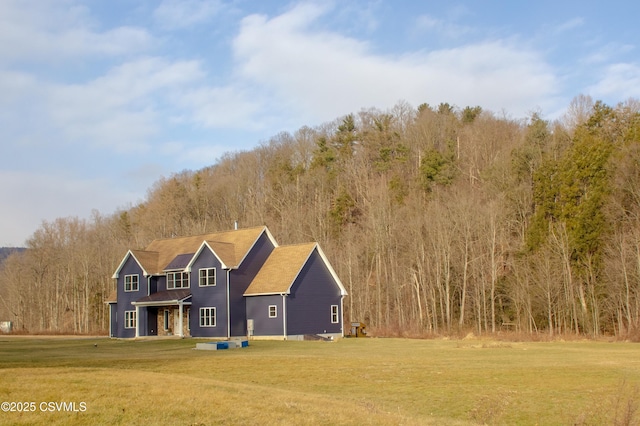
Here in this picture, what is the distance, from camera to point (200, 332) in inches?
1961

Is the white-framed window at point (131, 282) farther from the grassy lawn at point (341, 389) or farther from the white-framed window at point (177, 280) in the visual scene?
the grassy lawn at point (341, 389)

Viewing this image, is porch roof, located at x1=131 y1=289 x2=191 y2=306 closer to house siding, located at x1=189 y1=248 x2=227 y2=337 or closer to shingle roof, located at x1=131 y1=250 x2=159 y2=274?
house siding, located at x1=189 y1=248 x2=227 y2=337

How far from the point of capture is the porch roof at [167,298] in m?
50.0

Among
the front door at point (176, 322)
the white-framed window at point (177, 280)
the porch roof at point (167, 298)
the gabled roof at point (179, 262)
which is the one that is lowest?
the front door at point (176, 322)

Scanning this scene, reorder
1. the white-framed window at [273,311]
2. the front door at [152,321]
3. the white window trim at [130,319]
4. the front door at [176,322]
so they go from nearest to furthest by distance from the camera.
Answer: the white-framed window at [273,311] → the front door at [176,322] → the front door at [152,321] → the white window trim at [130,319]

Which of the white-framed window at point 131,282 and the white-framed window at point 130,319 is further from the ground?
the white-framed window at point 131,282

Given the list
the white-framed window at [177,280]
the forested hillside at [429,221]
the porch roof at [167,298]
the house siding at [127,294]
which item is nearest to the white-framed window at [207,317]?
the porch roof at [167,298]

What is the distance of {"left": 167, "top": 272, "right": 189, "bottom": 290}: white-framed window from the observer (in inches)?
2076

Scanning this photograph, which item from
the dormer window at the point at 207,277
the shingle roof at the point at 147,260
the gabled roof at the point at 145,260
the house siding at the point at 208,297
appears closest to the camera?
the house siding at the point at 208,297

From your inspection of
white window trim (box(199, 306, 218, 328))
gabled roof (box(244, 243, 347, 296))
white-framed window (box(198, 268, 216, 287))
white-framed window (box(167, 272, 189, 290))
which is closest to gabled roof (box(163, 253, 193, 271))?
white-framed window (box(167, 272, 189, 290))

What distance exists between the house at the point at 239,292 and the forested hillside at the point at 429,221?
8928mm

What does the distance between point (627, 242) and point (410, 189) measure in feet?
99.4

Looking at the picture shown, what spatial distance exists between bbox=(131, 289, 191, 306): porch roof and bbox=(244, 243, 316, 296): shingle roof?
4.76 metres

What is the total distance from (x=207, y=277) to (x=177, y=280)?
4651 mm
